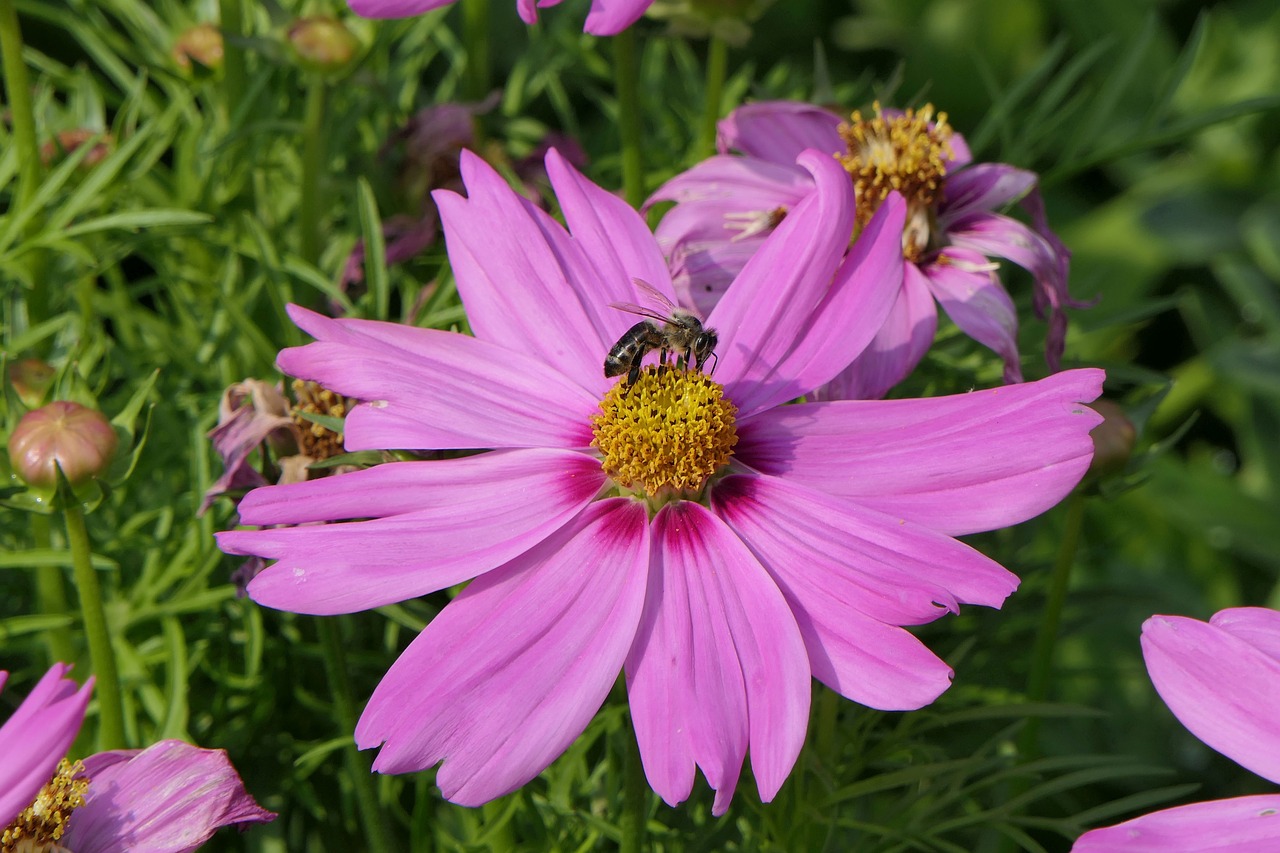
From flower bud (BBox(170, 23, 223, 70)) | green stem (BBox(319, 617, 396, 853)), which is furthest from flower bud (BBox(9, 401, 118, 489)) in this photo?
flower bud (BBox(170, 23, 223, 70))

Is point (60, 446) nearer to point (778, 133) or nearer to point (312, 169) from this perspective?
point (312, 169)

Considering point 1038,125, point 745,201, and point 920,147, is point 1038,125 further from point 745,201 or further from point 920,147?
point 745,201

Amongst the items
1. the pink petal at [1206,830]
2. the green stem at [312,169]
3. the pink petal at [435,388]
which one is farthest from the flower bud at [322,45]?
the pink petal at [1206,830]

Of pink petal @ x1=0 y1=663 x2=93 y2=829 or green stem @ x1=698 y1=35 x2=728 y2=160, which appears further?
green stem @ x1=698 y1=35 x2=728 y2=160

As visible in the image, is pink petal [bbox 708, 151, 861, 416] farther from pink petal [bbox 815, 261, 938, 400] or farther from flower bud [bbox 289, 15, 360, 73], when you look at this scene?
flower bud [bbox 289, 15, 360, 73]

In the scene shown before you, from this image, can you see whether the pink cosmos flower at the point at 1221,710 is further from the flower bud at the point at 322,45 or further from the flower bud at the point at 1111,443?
the flower bud at the point at 322,45

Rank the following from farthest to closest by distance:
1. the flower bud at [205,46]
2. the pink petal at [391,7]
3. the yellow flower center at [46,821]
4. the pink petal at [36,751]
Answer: the flower bud at [205,46] < the pink petal at [391,7] < the yellow flower center at [46,821] < the pink petal at [36,751]
